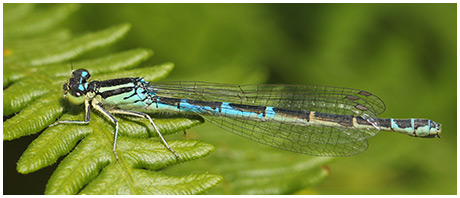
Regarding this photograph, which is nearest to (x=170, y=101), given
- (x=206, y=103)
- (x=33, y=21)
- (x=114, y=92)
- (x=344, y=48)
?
(x=206, y=103)

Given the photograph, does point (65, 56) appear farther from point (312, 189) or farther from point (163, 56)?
point (312, 189)

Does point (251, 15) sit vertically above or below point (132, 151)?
above

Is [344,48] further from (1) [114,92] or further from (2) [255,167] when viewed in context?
(1) [114,92]

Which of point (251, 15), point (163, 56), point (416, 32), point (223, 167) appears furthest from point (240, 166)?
point (416, 32)

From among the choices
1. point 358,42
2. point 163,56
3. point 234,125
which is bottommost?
point 234,125

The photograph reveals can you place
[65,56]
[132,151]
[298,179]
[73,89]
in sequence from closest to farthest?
[132,151] → [73,89] → [298,179] → [65,56]

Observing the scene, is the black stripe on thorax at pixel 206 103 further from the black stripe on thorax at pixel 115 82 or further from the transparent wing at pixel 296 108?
the black stripe on thorax at pixel 115 82

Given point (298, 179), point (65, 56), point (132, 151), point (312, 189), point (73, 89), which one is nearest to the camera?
point (132, 151)
